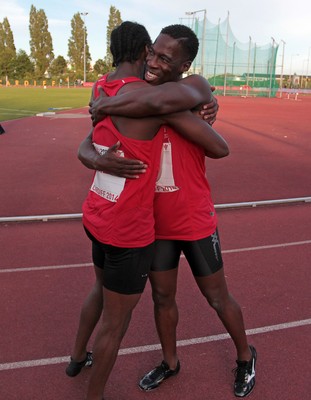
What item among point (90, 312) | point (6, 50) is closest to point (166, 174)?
point (90, 312)

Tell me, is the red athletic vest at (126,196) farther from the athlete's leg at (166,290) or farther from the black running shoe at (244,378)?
the black running shoe at (244,378)

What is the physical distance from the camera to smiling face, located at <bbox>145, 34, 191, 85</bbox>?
1973 mm

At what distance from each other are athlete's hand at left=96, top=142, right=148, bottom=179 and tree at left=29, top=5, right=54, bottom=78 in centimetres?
8790

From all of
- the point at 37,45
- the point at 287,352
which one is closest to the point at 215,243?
the point at 287,352

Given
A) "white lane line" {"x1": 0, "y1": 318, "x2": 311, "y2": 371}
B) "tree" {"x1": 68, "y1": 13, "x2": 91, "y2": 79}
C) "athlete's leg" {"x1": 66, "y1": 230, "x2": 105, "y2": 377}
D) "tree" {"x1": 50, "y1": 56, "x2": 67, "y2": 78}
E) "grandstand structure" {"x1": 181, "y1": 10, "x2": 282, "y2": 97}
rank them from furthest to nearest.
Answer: "tree" {"x1": 68, "y1": 13, "x2": 91, "y2": 79} < "tree" {"x1": 50, "y1": 56, "x2": 67, "y2": 78} < "grandstand structure" {"x1": 181, "y1": 10, "x2": 282, "y2": 97} < "white lane line" {"x1": 0, "y1": 318, "x2": 311, "y2": 371} < "athlete's leg" {"x1": 66, "y1": 230, "x2": 105, "y2": 377}

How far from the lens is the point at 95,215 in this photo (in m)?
2.10

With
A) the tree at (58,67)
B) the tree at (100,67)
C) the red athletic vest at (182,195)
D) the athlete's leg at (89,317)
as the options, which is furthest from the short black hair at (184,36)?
the tree at (100,67)

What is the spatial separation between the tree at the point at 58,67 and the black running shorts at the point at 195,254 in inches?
3339

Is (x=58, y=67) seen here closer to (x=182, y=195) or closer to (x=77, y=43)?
(x=77, y=43)

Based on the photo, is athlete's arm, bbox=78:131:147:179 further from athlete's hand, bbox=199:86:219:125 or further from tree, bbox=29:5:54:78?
tree, bbox=29:5:54:78

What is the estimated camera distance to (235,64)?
45.9 metres

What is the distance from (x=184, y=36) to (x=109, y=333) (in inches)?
58.6

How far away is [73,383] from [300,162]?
30.2 feet

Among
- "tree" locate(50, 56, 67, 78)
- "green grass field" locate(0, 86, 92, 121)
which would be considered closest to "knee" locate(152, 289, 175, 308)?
"green grass field" locate(0, 86, 92, 121)
